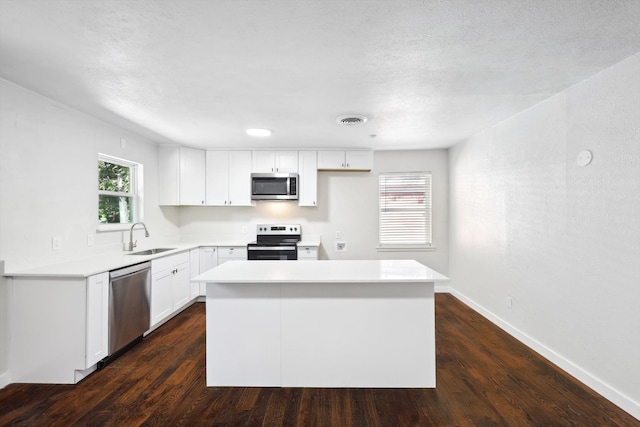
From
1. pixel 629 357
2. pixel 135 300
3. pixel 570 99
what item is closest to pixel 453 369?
pixel 629 357

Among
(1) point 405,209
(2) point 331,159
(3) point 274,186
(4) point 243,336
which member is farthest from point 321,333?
(1) point 405,209

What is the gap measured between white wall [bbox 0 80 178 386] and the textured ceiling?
20cm

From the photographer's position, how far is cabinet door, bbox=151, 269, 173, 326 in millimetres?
3258

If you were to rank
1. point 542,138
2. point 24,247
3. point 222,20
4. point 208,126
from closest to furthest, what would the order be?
point 222,20
point 24,247
point 542,138
point 208,126

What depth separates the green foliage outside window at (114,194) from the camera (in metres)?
3.45

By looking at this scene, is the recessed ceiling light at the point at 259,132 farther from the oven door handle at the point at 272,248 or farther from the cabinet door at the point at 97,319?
the cabinet door at the point at 97,319

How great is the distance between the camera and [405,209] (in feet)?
16.3

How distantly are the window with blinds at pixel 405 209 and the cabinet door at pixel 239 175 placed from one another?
2.15 m

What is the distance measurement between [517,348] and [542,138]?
6.53 ft

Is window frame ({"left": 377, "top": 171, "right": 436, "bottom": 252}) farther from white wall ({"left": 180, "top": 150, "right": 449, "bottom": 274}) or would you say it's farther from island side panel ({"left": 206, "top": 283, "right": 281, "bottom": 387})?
island side panel ({"left": 206, "top": 283, "right": 281, "bottom": 387})

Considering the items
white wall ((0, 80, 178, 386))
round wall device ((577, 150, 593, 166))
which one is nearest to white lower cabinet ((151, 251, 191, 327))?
white wall ((0, 80, 178, 386))

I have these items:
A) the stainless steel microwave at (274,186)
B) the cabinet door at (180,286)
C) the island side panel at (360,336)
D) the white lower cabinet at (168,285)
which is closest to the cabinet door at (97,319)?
the white lower cabinet at (168,285)

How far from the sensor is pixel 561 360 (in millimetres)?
2521

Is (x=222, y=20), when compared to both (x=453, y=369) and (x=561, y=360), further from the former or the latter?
(x=561, y=360)
